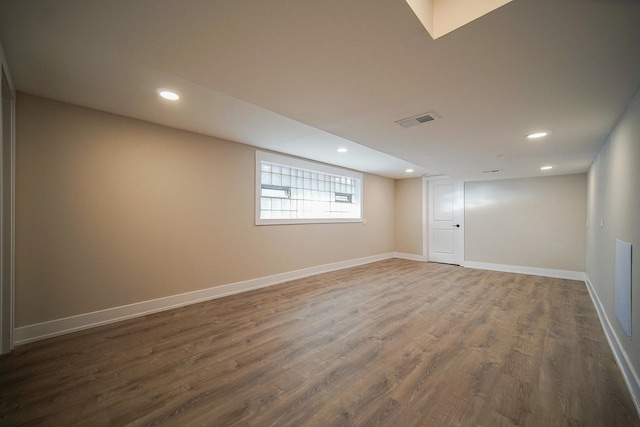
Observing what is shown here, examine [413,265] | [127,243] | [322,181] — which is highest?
[322,181]

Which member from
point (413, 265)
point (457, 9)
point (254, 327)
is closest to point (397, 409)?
point (254, 327)

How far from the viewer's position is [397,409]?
5.33ft

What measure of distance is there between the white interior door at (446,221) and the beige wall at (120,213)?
4.74m

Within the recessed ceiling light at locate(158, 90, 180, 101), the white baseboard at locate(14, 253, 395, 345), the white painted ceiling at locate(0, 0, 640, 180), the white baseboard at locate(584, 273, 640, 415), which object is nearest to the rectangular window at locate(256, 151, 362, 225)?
the white baseboard at locate(14, 253, 395, 345)

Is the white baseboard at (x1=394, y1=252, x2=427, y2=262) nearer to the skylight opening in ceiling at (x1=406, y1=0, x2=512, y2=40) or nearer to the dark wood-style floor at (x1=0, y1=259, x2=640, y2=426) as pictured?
the dark wood-style floor at (x1=0, y1=259, x2=640, y2=426)

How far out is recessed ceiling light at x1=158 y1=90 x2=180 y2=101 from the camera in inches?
96.0

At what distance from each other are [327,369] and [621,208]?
2891 mm

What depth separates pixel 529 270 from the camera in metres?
5.57

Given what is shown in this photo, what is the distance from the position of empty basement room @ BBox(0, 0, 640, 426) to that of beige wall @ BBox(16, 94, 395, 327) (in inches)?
0.8

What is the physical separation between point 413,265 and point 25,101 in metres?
6.99

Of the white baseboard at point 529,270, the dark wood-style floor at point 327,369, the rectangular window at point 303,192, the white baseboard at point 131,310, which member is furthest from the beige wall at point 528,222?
the white baseboard at point 131,310

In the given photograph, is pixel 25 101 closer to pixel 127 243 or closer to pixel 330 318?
pixel 127 243

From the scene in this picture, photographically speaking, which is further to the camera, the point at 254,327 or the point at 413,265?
the point at 413,265

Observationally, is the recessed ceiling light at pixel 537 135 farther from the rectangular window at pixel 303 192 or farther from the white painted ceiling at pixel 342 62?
the rectangular window at pixel 303 192
